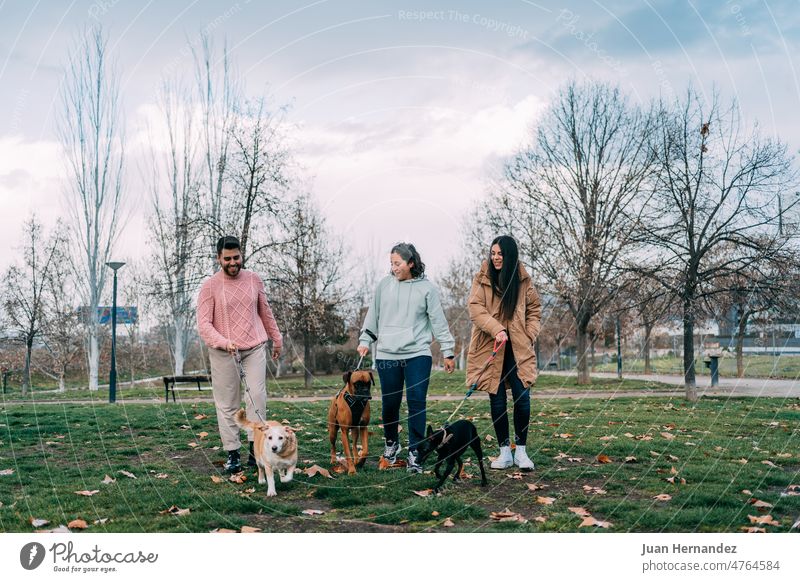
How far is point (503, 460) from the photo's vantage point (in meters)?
6.13

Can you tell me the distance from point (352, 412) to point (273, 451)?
0.88m

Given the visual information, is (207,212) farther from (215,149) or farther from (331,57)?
(331,57)

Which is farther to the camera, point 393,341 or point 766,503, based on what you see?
point 393,341

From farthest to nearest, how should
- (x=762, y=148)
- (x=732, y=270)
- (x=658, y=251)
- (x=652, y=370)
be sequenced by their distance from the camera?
(x=652, y=370), (x=658, y=251), (x=732, y=270), (x=762, y=148)

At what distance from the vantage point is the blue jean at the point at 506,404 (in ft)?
19.9

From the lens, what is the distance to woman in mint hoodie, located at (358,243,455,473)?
→ 19.5ft

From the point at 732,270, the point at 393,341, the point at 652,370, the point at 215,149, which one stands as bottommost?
the point at 652,370

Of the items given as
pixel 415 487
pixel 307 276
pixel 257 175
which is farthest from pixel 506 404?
pixel 307 276

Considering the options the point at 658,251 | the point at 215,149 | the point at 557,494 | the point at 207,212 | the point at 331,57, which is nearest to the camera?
the point at 557,494

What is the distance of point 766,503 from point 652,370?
2771cm

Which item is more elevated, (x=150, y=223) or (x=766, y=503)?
(x=150, y=223)

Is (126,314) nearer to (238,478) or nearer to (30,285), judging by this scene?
(30,285)

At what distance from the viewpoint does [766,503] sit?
471cm

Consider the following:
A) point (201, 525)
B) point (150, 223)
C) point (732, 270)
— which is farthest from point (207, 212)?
point (201, 525)
